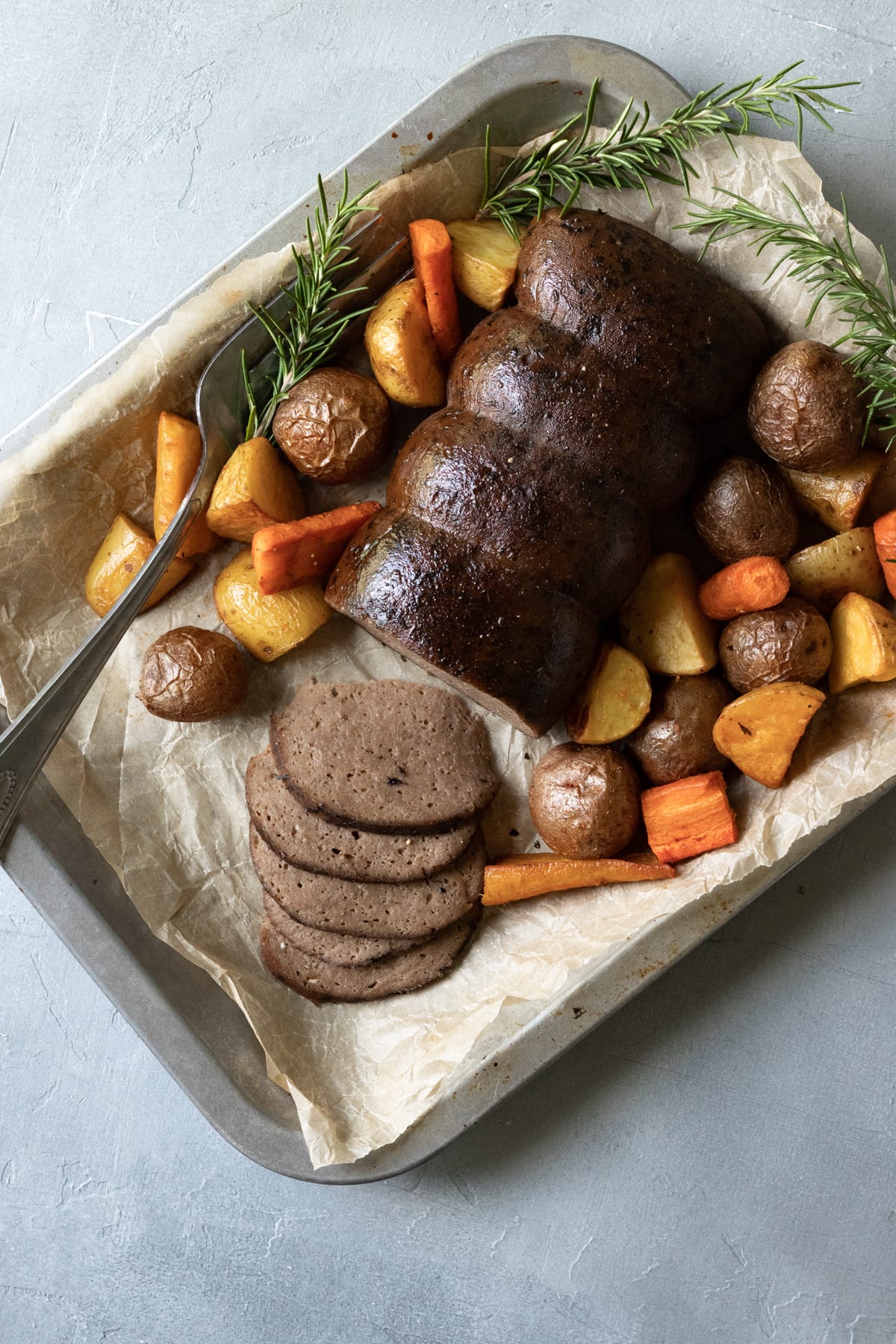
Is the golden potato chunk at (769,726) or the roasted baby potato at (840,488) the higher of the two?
the roasted baby potato at (840,488)

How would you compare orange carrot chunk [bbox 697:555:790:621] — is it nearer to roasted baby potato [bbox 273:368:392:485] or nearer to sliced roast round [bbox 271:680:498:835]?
sliced roast round [bbox 271:680:498:835]

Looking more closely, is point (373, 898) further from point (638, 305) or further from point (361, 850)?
point (638, 305)

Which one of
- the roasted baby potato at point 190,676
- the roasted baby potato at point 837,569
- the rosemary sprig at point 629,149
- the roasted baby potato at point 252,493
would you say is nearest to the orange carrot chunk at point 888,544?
the roasted baby potato at point 837,569

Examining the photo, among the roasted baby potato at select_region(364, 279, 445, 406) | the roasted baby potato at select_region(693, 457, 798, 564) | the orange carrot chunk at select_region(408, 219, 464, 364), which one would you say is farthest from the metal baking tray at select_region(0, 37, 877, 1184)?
the roasted baby potato at select_region(693, 457, 798, 564)

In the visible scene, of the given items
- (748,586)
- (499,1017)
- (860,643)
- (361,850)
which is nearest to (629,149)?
(748,586)

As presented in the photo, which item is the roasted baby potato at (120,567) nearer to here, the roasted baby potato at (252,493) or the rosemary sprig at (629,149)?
the roasted baby potato at (252,493)

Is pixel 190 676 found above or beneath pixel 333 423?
beneath
